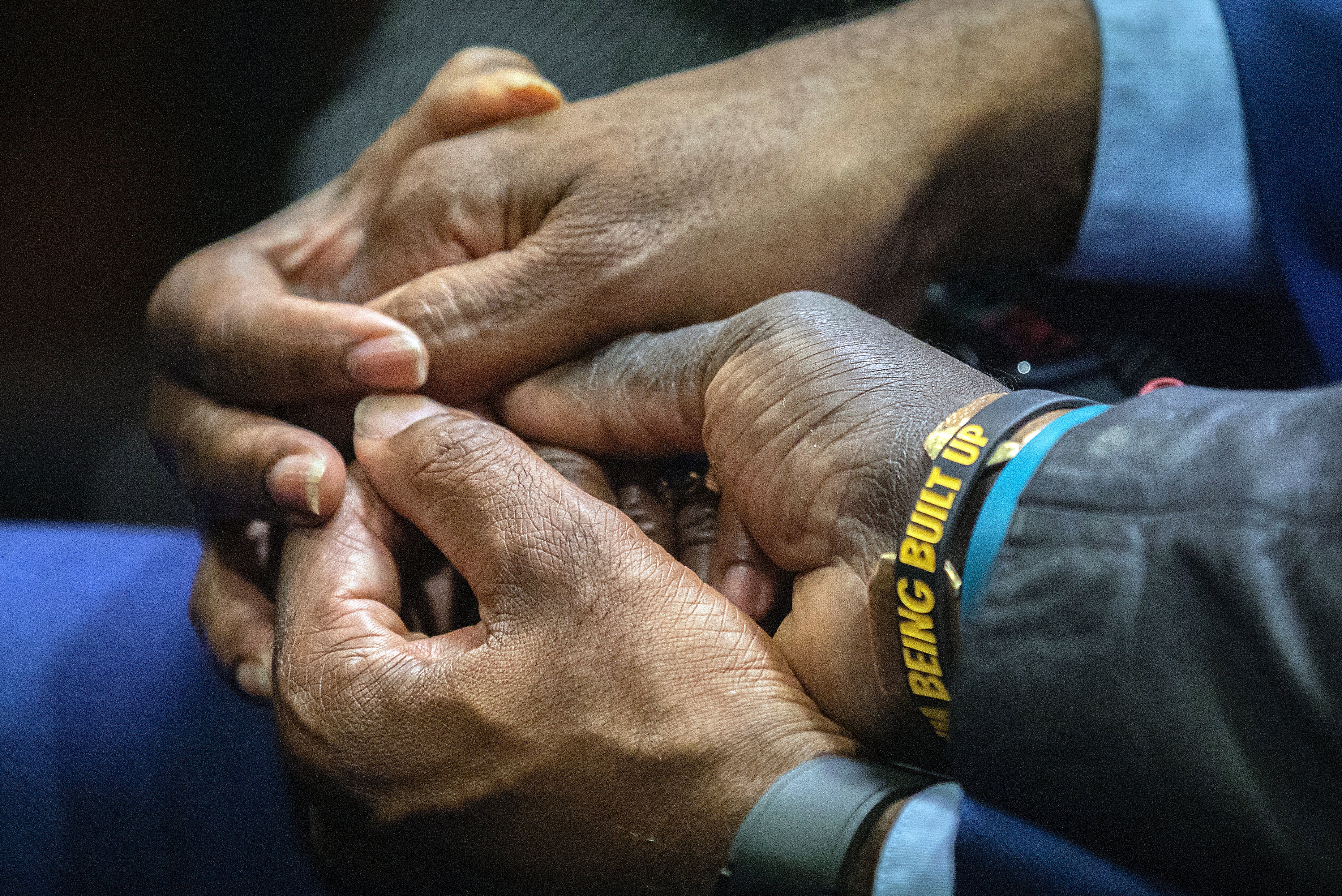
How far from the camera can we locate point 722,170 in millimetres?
699

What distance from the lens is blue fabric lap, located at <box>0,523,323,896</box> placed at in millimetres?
610

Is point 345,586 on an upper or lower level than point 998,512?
lower

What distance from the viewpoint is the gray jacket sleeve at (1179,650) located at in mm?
298

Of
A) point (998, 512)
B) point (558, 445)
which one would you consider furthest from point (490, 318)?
point (998, 512)

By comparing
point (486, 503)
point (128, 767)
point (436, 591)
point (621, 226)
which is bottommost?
point (128, 767)

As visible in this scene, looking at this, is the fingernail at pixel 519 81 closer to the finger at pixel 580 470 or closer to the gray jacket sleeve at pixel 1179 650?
the finger at pixel 580 470

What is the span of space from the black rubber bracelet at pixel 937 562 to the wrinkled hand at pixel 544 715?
0.07 meters

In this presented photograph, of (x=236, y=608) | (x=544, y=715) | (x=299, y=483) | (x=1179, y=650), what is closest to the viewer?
(x=1179, y=650)

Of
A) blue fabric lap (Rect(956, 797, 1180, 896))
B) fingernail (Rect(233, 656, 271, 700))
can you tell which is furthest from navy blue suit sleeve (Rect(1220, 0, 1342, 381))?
fingernail (Rect(233, 656, 271, 700))

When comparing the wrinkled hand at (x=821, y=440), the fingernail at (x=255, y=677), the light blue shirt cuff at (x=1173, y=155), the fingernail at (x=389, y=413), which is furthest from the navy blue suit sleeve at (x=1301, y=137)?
the fingernail at (x=255, y=677)

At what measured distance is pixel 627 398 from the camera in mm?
634

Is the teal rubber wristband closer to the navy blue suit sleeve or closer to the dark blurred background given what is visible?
the navy blue suit sleeve

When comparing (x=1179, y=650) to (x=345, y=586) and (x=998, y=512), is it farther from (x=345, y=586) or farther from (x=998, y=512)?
(x=345, y=586)

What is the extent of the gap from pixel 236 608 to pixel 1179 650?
64cm
